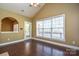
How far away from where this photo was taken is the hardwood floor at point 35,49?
68.3 inches

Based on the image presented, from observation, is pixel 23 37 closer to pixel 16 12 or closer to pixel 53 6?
pixel 16 12

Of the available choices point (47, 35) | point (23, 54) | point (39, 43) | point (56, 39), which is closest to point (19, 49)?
point (23, 54)

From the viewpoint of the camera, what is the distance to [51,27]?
72.5 inches

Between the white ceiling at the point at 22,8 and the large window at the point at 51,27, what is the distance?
26 cm

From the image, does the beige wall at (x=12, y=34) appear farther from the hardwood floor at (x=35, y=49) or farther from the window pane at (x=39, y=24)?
the window pane at (x=39, y=24)

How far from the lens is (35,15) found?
1929 millimetres

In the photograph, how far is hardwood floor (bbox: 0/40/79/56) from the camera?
173 cm

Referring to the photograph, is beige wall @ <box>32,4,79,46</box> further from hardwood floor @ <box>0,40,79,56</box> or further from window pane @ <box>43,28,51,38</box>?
window pane @ <box>43,28,51,38</box>

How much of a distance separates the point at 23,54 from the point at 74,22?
121 cm

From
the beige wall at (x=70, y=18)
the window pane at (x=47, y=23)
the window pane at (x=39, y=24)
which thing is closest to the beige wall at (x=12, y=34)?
the window pane at (x=39, y=24)

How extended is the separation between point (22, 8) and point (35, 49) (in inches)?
35.2

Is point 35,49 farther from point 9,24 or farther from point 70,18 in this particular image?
point 70,18

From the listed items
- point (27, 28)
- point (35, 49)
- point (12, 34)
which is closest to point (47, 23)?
point (27, 28)

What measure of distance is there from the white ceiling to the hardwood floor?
61cm
